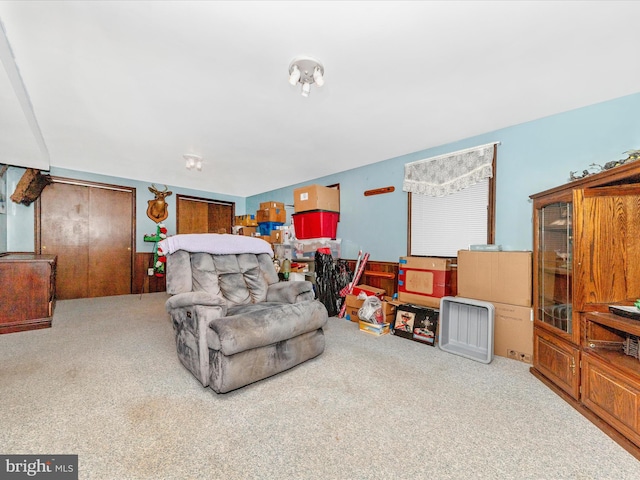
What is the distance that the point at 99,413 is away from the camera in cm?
165

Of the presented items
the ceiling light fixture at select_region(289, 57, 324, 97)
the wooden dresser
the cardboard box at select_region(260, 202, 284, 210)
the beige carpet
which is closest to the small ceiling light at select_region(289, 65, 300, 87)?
the ceiling light fixture at select_region(289, 57, 324, 97)

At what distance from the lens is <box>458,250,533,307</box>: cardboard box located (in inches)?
98.0

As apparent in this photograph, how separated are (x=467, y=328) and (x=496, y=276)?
0.62m

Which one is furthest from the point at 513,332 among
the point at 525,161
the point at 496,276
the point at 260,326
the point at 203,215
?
the point at 203,215

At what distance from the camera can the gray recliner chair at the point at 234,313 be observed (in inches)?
74.4

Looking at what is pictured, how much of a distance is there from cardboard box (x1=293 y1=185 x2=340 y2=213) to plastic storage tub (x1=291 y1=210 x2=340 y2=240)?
3.4 inches

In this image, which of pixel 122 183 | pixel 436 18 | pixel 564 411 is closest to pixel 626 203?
pixel 564 411

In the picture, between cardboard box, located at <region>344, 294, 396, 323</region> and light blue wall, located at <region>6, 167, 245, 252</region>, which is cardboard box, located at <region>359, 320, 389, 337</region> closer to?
cardboard box, located at <region>344, 294, 396, 323</region>

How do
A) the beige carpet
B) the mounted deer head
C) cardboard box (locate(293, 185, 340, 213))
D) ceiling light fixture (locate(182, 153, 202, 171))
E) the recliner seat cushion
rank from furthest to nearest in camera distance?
the mounted deer head → cardboard box (locate(293, 185, 340, 213)) → ceiling light fixture (locate(182, 153, 202, 171)) → the recliner seat cushion → the beige carpet

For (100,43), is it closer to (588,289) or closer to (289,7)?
(289,7)

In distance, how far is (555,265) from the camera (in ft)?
7.11

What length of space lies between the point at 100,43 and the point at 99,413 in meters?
2.35

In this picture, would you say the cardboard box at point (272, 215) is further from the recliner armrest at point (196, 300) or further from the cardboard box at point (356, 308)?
the recliner armrest at point (196, 300)

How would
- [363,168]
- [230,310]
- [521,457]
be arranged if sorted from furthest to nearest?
[363,168]
[230,310]
[521,457]
